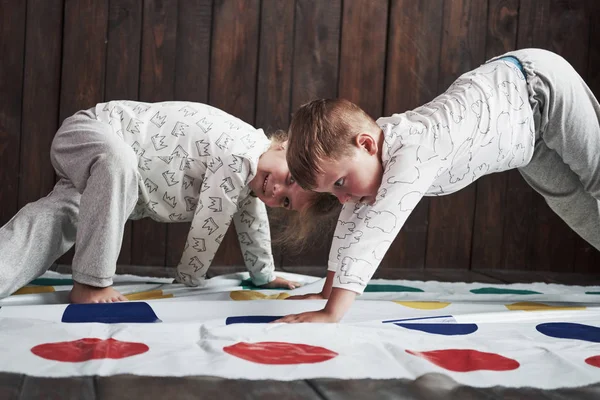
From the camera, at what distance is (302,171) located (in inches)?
51.2

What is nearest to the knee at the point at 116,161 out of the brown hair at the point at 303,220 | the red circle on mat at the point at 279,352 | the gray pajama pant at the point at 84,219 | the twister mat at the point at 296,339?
the gray pajama pant at the point at 84,219

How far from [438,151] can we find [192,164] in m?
0.55

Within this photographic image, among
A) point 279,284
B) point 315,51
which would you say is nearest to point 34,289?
point 279,284

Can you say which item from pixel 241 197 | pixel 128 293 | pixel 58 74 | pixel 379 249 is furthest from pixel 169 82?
pixel 379 249

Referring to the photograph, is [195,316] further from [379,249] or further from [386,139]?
[386,139]

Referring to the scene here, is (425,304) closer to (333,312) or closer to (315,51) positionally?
(333,312)

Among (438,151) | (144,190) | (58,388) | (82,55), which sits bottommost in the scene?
(58,388)

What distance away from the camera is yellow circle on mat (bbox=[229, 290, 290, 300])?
1529mm

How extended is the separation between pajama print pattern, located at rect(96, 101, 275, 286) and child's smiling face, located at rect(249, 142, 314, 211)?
0.08ft

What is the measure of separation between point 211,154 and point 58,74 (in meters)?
0.77

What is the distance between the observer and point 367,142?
1.34m

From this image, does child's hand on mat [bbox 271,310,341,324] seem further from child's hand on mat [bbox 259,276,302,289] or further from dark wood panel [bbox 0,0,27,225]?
dark wood panel [bbox 0,0,27,225]

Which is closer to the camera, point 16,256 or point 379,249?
point 379,249

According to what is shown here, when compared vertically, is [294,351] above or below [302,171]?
Result: below
